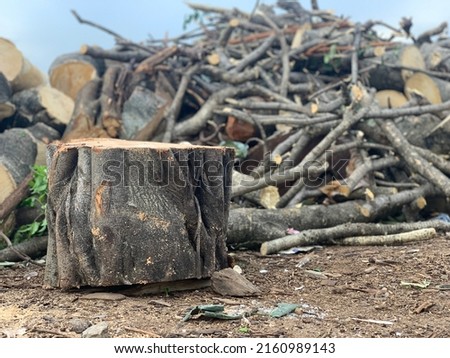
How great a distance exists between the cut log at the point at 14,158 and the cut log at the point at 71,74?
1.96m

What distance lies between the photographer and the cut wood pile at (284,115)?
5.51 metres

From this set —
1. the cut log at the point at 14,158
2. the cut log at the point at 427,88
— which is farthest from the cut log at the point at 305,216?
the cut log at the point at 427,88

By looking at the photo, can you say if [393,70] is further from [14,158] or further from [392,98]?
[14,158]

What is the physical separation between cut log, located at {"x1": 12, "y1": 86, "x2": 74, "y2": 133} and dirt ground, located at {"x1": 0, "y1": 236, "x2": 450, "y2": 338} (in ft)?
8.77

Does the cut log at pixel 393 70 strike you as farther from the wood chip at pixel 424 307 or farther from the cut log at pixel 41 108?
the wood chip at pixel 424 307

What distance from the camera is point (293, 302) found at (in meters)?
3.51

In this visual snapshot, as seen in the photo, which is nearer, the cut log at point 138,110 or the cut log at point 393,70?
the cut log at point 138,110

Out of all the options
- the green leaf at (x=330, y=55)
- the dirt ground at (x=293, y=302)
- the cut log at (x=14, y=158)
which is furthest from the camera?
the green leaf at (x=330, y=55)

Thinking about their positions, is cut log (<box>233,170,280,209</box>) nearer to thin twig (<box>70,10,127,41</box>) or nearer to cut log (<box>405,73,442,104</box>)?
cut log (<box>405,73,442,104</box>)

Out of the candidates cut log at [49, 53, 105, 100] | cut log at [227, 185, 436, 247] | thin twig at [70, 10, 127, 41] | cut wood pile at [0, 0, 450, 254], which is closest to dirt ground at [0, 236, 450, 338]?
cut log at [227, 185, 436, 247]

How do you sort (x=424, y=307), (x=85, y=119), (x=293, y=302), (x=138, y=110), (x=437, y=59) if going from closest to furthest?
1. (x=424, y=307)
2. (x=293, y=302)
3. (x=85, y=119)
4. (x=138, y=110)
5. (x=437, y=59)

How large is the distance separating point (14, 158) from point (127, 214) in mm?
2605

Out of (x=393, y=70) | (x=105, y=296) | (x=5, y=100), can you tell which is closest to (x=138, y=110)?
(x=5, y=100)

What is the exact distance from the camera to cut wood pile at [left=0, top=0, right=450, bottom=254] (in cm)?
551
